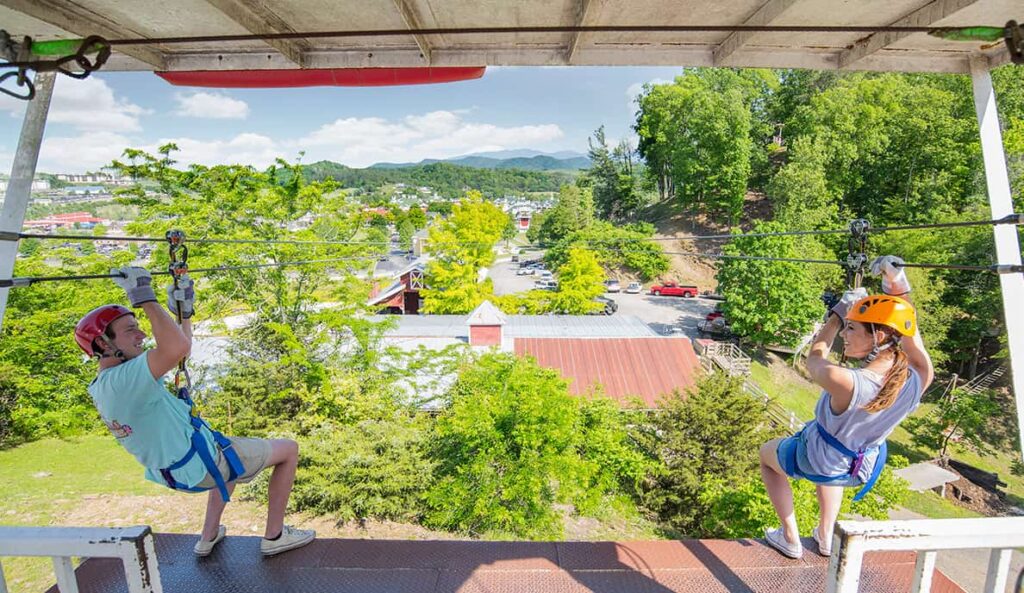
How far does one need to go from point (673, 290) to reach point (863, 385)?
3519cm

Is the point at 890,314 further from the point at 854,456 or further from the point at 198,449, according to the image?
the point at 198,449

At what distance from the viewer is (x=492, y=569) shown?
10.0ft

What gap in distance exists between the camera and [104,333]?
2256mm

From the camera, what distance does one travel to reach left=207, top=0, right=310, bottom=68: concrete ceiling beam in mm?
2568

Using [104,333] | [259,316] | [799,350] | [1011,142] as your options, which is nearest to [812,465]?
[104,333]

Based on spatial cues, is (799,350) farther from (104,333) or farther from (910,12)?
(104,333)

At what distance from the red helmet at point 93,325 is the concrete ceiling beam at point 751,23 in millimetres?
3530

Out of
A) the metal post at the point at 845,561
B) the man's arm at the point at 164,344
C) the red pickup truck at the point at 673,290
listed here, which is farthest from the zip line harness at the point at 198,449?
the red pickup truck at the point at 673,290

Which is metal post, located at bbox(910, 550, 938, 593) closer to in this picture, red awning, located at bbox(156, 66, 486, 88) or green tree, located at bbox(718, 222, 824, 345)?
red awning, located at bbox(156, 66, 486, 88)

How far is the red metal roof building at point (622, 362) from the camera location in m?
15.9

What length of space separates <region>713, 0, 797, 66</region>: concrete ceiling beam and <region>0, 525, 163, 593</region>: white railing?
372 centimetres

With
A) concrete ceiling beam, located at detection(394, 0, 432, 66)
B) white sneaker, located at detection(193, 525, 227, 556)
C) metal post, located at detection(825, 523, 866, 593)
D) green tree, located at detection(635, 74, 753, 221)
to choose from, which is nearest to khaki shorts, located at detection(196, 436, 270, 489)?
white sneaker, located at detection(193, 525, 227, 556)

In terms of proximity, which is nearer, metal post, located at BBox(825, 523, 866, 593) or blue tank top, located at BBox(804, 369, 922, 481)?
metal post, located at BBox(825, 523, 866, 593)

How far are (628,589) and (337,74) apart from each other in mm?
3773
